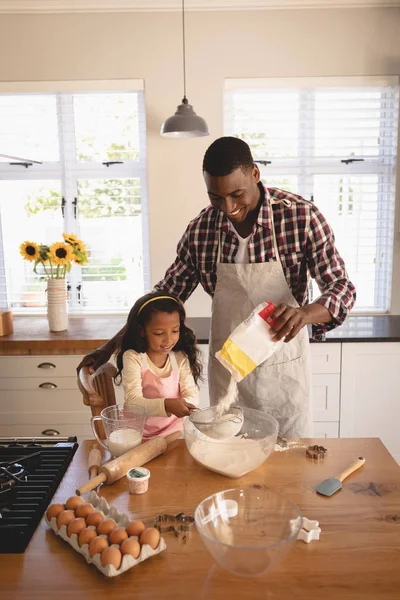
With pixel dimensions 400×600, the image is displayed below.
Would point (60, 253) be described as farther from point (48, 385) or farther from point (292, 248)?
point (292, 248)

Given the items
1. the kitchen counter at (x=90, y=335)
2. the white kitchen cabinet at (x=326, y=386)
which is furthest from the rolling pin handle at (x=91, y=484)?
the white kitchen cabinet at (x=326, y=386)

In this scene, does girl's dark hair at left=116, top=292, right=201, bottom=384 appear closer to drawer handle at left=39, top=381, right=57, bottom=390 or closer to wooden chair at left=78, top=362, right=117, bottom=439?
wooden chair at left=78, top=362, right=117, bottom=439

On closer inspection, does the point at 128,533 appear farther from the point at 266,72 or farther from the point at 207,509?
the point at 266,72

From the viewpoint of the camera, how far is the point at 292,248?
1.61 meters

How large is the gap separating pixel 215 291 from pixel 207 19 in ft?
6.90

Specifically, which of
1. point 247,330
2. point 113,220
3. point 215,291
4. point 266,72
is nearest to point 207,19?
point 266,72

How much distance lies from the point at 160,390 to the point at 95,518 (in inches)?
26.8

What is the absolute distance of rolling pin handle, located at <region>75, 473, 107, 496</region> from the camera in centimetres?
107

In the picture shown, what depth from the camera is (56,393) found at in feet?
8.69

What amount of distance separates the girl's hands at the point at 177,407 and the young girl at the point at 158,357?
126 millimetres

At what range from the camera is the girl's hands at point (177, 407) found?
4.36 ft

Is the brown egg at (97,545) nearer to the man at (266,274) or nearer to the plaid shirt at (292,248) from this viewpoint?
the man at (266,274)

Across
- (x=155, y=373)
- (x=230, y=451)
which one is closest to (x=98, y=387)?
(x=155, y=373)

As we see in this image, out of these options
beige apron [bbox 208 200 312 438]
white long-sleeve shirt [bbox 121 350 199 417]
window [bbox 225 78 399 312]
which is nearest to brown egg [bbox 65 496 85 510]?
white long-sleeve shirt [bbox 121 350 199 417]
